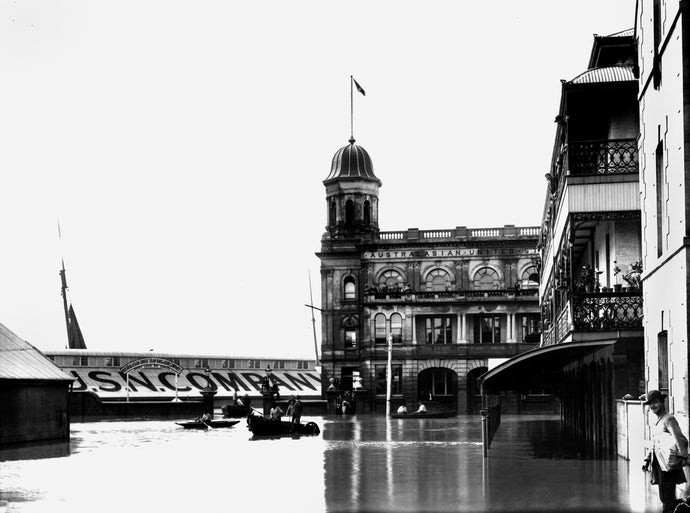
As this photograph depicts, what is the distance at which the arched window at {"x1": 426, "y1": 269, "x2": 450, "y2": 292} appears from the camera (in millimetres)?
90125

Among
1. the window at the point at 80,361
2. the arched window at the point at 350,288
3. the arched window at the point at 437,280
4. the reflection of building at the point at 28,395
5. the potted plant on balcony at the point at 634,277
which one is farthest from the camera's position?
the window at the point at 80,361

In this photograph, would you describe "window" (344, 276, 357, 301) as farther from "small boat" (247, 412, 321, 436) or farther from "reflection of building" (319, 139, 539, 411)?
"small boat" (247, 412, 321, 436)

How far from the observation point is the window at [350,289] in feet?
306

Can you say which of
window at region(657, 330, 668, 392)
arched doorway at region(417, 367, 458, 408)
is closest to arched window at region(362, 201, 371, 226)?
arched doorway at region(417, 367, 458, 408)

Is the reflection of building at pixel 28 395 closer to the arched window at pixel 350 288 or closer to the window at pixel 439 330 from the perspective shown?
the window at pixel 439 330

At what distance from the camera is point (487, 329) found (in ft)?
283

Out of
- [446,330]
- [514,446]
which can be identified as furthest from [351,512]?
[446,330]

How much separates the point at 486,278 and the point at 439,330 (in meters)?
5.97

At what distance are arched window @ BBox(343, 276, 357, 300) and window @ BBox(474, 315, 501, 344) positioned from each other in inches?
462

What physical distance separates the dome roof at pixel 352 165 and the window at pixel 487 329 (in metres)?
16.8

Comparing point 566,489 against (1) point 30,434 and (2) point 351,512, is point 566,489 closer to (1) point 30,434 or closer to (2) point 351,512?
(2) point 351,512

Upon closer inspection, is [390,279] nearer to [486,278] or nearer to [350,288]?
[350,288]

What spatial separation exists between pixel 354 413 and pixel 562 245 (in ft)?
161

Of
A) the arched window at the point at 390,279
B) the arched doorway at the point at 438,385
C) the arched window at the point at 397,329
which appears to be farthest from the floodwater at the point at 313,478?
the arched window at the point at 390,279
